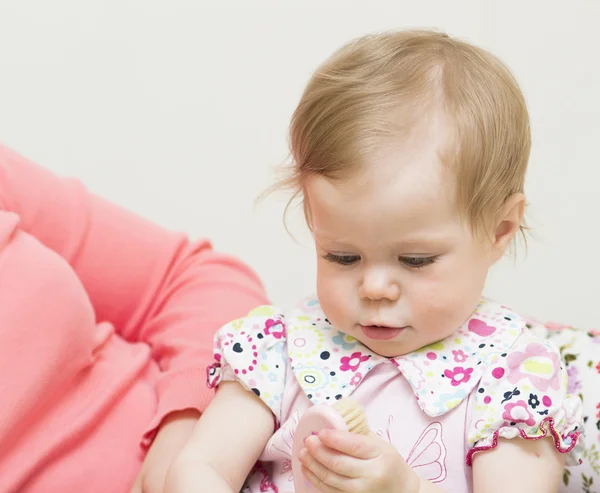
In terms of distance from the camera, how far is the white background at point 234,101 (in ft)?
5.32

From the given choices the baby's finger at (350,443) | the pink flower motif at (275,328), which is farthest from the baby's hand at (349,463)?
the pink flower motif at (275,328)

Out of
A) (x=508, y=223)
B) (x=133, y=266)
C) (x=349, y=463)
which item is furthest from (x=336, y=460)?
(x=133, y=266)

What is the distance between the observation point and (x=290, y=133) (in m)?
0.90

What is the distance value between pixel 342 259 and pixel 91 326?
12.5 inches

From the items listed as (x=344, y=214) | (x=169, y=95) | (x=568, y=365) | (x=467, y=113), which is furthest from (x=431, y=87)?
(x=169, y=95)

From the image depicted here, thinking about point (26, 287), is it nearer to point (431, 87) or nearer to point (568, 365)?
point (431, 87)

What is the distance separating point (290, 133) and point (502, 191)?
22cm

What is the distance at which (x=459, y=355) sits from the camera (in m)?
0.88

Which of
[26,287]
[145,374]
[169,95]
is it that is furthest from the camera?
[169,95]

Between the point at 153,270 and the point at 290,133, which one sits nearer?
the point at 290,133

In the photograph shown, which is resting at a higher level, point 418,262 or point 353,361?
Result: point 418,262

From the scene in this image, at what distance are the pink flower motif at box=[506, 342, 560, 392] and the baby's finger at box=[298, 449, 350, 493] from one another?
22 cm

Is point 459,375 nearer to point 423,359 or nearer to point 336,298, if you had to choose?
point 423,359

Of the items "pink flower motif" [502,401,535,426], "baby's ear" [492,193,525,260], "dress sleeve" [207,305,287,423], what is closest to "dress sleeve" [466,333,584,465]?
"pink flower motif" [502,401,535,426]
